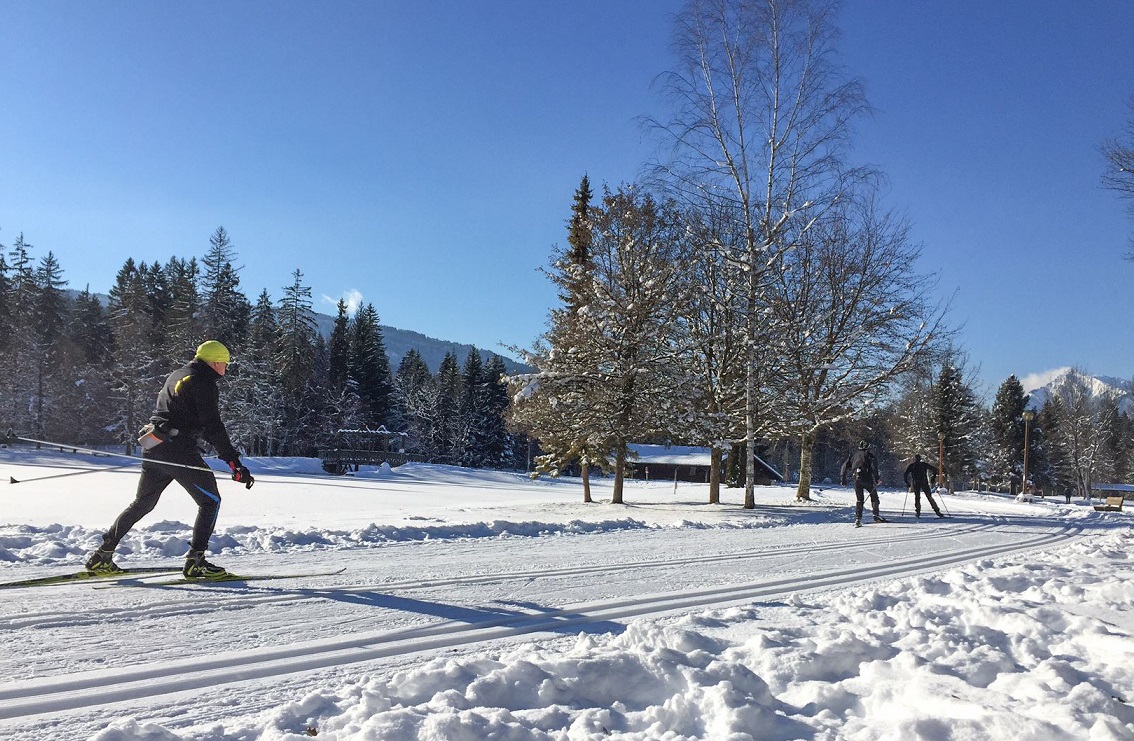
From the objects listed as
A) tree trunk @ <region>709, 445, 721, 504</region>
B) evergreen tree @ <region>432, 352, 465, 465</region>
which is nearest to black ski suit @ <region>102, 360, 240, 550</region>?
tree trunk @ <region>709, 445, 721, 504</region>

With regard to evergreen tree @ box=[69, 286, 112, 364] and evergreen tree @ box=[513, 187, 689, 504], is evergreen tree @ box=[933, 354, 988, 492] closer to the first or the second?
evergreen tree @ box=[513, 187, 689, 504]

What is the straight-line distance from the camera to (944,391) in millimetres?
52812

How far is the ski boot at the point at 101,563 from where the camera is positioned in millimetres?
6066

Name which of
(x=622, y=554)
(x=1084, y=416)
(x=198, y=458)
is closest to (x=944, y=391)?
(x=1084, y=416)

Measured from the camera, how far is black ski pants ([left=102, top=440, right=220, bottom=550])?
5836 mm

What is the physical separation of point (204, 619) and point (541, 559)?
13.3 feet

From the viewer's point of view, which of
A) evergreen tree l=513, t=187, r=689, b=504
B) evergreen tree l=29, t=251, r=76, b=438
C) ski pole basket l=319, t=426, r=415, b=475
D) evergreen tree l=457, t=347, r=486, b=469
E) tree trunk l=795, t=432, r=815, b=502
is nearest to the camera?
evergreen tree l=513, t=187, r=689, b=504

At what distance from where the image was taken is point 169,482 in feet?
19.2

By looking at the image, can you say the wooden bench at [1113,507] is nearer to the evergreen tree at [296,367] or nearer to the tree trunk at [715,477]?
the tree trunk at [715,477]

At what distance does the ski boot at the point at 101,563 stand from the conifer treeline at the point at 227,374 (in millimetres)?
41517

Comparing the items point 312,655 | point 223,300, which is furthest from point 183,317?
point 312,655

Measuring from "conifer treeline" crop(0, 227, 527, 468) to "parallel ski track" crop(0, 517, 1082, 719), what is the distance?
42.0 meters

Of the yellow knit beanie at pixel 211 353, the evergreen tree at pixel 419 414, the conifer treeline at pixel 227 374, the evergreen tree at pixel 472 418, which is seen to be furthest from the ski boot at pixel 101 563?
the evergreen tree at pixel 419 414

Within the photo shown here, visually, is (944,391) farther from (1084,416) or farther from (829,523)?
(829,523)
